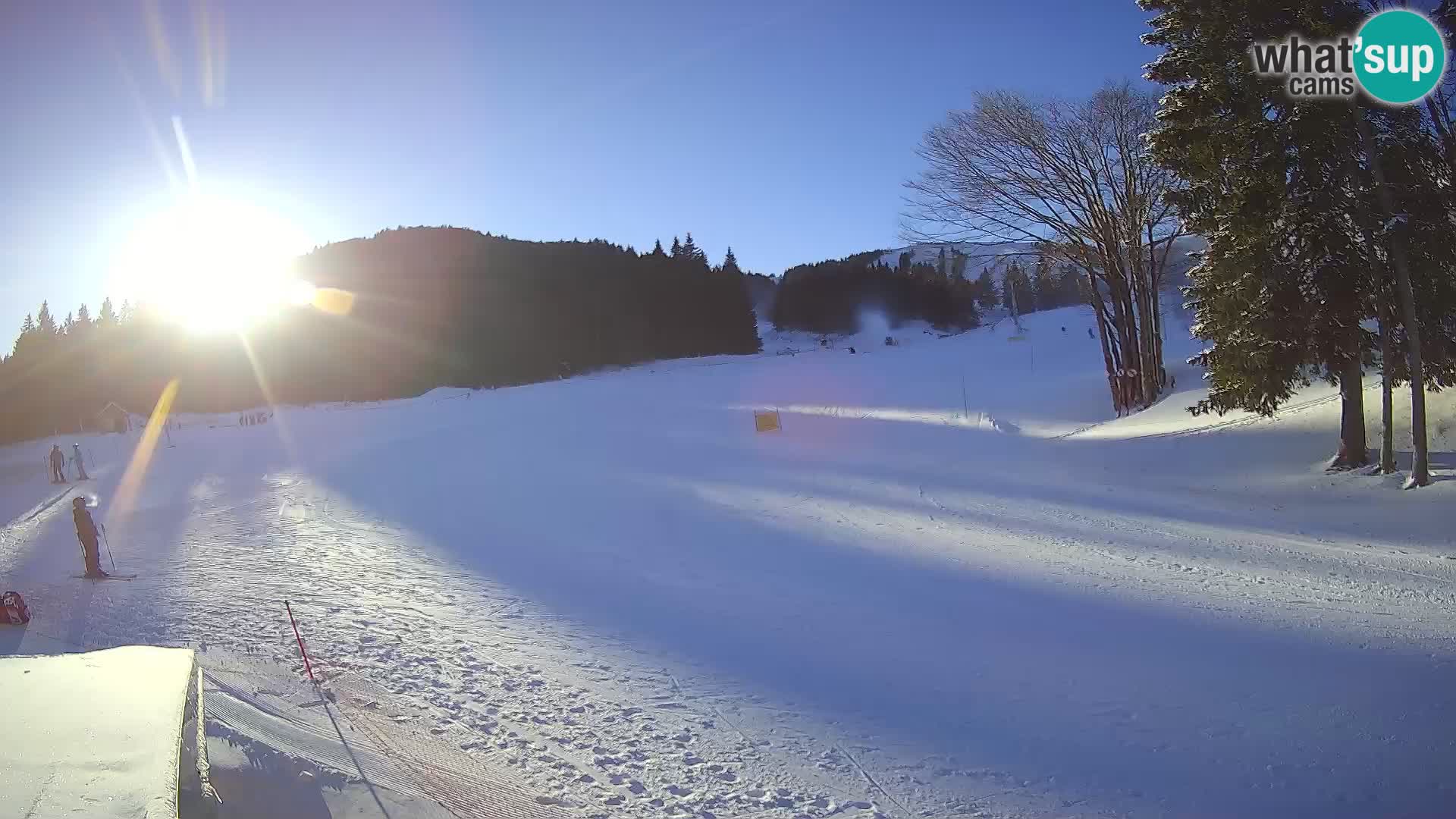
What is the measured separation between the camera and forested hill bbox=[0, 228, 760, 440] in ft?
218

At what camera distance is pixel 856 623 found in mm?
7965

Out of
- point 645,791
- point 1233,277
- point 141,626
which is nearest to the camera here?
point 645,791

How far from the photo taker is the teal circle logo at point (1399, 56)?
10.3 m

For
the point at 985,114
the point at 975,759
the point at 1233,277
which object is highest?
the point at 985,114

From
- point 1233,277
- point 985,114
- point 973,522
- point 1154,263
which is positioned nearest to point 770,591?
point 973,522

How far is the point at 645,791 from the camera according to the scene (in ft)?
16.4

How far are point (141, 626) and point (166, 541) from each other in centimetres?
668

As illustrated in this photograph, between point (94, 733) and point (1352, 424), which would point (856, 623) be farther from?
point (1352, 424)

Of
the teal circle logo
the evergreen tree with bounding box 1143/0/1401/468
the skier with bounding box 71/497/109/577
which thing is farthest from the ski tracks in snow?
the teal circle logo

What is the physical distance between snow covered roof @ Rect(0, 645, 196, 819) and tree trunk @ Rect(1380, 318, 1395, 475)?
527 inches

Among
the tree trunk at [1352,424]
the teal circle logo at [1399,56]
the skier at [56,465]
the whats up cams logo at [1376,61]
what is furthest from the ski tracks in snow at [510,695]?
the skier at [56,465]

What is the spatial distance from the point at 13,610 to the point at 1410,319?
57.7 feet

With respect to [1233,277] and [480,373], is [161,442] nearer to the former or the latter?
[480,373]

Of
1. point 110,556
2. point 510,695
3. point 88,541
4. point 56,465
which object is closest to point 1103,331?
point 510,695
